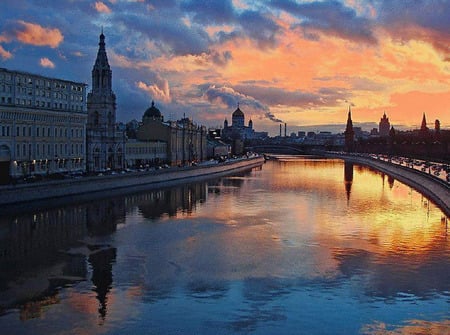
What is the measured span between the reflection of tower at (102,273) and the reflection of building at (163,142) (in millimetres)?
53355

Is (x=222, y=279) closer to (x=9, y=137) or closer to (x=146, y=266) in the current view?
(x=146, y=266)

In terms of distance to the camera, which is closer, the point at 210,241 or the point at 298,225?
the point at 210,241

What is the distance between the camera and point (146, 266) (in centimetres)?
2559

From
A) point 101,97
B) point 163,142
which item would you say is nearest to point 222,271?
point 101,97

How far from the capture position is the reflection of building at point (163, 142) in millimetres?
Result: 84188

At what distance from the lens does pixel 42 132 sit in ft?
190

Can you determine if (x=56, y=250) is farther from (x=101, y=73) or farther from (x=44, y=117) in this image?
(x=101, y=73)

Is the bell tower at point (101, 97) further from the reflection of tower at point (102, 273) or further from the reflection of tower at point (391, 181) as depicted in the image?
the reflection of tower at point (102, 273)

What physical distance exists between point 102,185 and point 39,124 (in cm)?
846

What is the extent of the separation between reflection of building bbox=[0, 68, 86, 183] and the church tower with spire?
165 inches

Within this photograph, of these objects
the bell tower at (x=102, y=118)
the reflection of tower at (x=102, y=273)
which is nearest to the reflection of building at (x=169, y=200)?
the bell tower at (x=102, y=118)

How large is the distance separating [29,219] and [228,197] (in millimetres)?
22452

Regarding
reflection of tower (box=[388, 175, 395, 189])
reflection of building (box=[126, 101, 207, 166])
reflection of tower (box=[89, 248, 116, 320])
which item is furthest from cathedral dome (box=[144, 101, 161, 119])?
reflection of tower (box=[89, 248, 116, 320])

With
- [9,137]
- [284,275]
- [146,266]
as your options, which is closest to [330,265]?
[284,275]
